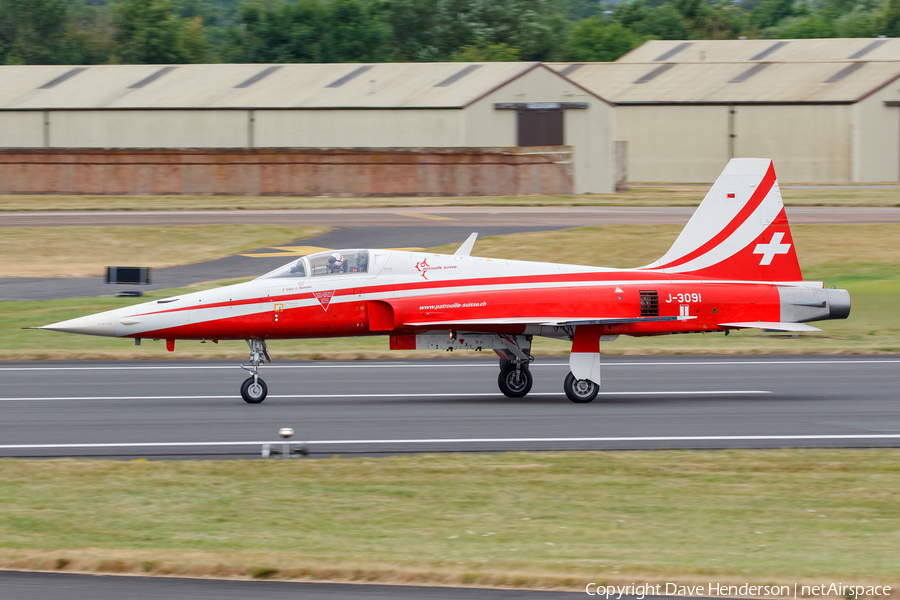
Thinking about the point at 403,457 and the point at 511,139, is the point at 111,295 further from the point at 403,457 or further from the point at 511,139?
the point at 511,139

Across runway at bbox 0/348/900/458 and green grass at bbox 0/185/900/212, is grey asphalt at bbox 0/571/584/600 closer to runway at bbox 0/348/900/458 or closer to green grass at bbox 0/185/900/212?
runway at bbox 0/348/900/458

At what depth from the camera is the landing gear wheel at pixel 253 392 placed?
16.4 meters

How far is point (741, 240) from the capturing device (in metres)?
17.2

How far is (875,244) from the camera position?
3659cm

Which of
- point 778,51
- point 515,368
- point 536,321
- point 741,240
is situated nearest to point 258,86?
point 778,51

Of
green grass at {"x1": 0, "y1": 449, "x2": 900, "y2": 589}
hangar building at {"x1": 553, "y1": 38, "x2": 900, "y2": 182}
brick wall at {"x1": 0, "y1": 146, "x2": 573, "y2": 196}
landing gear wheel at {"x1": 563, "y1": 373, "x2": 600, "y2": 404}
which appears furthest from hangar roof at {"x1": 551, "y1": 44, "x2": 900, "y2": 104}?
green grass at {"x1": 0, "y1": 449, "x2": 900, "y2": 589}

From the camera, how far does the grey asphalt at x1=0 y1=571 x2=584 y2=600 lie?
789 cm

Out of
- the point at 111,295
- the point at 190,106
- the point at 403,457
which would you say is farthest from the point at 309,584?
the point at 190,106

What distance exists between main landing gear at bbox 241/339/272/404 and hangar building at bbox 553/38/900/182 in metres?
55.6

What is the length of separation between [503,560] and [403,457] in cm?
412

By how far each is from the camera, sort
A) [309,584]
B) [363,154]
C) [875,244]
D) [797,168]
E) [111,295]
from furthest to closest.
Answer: [797,168] < [363,154] < [875,244] < [111,295] < [309,584]

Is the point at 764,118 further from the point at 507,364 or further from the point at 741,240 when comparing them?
the point at 507,364

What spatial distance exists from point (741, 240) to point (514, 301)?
393cm

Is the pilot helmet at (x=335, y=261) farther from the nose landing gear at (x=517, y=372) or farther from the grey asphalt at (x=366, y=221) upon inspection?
the grey asphalt at (x=366, y=221)
